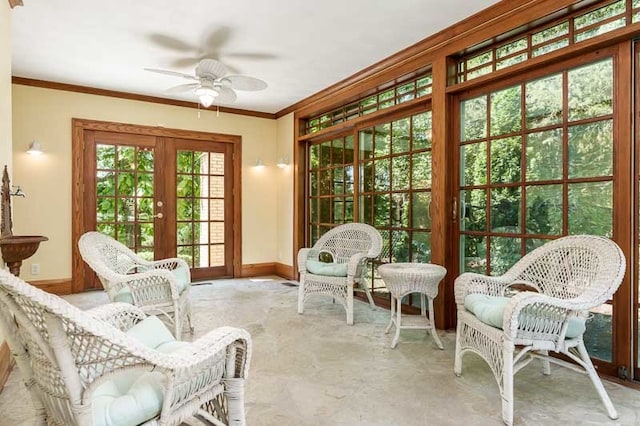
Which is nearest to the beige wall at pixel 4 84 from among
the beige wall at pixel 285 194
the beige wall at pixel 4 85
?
the beige wall at pixel 4 85

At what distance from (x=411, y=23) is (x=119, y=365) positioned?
304cm

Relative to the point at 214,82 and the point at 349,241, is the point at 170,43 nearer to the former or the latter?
the point at 214,82

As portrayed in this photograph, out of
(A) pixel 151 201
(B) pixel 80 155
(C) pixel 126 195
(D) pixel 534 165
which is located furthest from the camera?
(A) pixel 151 201

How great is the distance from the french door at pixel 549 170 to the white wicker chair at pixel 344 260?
2.94 feet

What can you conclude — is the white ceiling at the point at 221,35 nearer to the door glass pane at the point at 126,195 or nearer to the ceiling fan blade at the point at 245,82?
the ceiling fan blade at the point at 245,82

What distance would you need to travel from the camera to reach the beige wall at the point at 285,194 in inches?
221

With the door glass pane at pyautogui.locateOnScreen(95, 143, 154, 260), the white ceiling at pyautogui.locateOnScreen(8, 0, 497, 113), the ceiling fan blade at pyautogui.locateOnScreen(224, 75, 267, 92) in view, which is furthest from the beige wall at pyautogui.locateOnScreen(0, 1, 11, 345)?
the door glass pane at pyautogui.locateOnScreen(95, 143, 154, 260)

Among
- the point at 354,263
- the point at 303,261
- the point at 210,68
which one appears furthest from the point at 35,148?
the point at 354,263

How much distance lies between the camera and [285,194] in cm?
577

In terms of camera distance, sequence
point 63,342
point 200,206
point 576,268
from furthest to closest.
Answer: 1. point 200,206
2. point 576,268
3. point 63,342

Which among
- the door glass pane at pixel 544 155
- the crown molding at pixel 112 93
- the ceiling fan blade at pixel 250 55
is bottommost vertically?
the door glass pane at pixel 544 155

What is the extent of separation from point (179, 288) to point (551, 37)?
10.6ft

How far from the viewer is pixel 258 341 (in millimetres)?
2963

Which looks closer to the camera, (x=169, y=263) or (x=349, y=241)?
(x=169, y=263)
